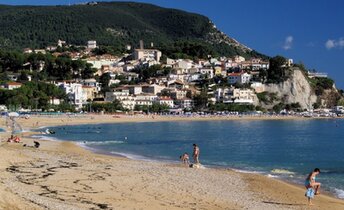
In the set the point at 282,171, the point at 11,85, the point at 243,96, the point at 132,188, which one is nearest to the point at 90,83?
the point at 11,85

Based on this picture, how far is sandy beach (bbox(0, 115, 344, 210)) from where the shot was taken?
11812 millimetres

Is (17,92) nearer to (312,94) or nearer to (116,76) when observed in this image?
(116,76)

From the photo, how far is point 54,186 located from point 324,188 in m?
9.05

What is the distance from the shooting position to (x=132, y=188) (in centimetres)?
1438

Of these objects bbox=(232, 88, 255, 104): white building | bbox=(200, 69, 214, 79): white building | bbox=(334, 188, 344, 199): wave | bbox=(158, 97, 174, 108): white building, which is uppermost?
bbox=(200, 69, 214, 79): white building

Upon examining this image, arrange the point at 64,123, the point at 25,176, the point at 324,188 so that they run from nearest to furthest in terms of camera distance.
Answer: the point at 25,176
the point at 324,188
the point at 64,123

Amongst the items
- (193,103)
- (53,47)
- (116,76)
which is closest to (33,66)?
(116,76)

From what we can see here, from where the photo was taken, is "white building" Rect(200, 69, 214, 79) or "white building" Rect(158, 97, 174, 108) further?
"white building" Rect(200, 69, 214, 79)

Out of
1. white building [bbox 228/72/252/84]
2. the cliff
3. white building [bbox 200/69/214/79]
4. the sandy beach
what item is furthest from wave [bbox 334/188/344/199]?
white building [bbox 200/69/214/79]

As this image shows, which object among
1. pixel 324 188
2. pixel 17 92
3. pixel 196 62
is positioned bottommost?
pixel 324 188

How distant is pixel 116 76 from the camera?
119438 mm

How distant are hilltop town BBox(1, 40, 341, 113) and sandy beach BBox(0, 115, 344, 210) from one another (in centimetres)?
6297

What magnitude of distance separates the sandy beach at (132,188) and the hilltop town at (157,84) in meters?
63.0

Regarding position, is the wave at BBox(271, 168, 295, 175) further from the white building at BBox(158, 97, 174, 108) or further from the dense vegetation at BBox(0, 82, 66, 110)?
the white building at BBox(158, 97, 174, 108)
